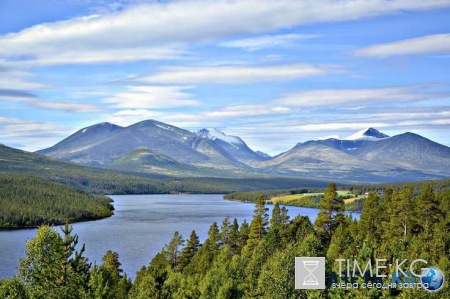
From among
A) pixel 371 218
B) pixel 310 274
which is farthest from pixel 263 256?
pixel 371 218

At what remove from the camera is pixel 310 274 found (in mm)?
43969

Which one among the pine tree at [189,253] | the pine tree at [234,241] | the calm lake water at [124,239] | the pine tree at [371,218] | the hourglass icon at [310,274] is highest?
the pine tree at [371,218]

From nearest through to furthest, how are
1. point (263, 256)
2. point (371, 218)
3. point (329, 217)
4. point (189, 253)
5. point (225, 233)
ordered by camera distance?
point (263, 256) < point (329, 217) < point (371, 218) < point (225, 233) < point (189, 253)

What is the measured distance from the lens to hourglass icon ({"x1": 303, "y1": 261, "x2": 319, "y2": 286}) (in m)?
42.1

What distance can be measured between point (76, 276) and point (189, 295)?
54.5 ft

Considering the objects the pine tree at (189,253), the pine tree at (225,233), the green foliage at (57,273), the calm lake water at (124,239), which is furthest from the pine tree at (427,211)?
the calm lake water at (124,239)

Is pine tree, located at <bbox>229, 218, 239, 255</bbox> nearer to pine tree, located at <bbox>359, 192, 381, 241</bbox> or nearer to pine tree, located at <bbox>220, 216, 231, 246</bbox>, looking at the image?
pine tree, located at <bbox>220, 216, 231, 246</bbox>

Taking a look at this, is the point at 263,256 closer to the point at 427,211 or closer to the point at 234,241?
the point at 234,241

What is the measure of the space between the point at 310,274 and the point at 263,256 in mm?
17470

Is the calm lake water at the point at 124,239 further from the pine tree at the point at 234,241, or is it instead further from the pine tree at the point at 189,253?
the pine tree at the point at 234,241

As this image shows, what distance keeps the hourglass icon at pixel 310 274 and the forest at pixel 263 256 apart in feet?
2.86

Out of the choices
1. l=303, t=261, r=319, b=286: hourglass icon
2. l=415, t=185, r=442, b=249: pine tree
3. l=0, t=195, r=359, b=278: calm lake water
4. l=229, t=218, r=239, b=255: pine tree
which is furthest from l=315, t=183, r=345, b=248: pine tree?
l=0, t=195, r=359, b=278: calm lake water

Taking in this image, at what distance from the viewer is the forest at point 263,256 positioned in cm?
3506

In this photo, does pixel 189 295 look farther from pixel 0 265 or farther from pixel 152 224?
pixel 152 224
